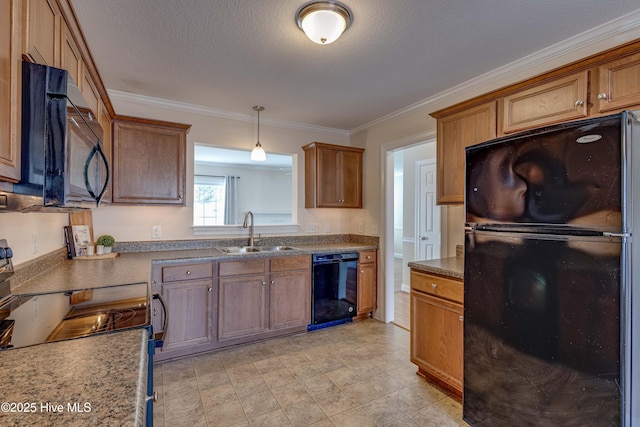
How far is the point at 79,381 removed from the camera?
73cm

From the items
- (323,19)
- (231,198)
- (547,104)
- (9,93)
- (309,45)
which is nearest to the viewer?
(9,93)

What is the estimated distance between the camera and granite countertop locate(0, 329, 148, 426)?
0.60 m

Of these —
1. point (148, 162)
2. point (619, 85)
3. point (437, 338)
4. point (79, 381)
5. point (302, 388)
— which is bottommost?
point (302, 388)

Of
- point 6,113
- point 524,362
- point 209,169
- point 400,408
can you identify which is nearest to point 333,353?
point 400,408

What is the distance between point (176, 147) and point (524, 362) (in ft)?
9.85

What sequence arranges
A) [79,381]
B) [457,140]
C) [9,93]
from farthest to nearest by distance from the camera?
[457,140]
[9,93]
[79,381]

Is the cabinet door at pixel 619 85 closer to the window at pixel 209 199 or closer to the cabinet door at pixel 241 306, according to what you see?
the cabinet door at pixel 241 306

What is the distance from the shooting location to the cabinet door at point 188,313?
261 centimetres

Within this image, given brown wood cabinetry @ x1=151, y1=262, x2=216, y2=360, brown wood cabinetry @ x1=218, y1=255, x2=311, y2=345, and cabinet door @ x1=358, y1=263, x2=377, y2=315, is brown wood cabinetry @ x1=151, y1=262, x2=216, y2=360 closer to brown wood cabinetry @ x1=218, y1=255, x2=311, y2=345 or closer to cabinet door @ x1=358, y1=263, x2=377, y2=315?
brown wood cabinetry @ x1=218, y1=255, x2=311, y2=345

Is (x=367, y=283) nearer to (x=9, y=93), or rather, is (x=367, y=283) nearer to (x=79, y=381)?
(x=79, y=381)

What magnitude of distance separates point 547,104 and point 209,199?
6.58 metres

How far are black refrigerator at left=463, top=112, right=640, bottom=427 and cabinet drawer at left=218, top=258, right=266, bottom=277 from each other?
73.4 inches

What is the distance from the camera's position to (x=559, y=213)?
136cm

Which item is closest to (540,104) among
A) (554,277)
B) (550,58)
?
(550,58)
